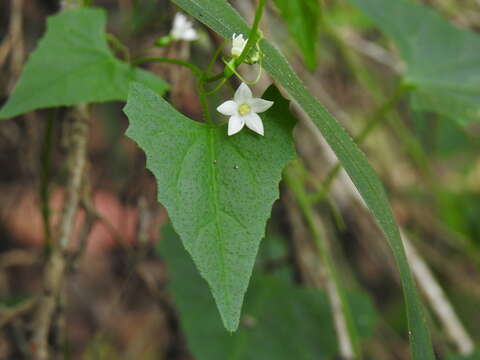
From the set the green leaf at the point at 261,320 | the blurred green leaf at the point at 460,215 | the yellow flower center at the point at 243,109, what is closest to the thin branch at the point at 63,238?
the green leaf at the point at 261,320

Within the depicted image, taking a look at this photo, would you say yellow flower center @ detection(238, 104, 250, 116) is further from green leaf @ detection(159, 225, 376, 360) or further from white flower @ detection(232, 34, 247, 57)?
green leaf @ detection(159, 225, 376, 360)

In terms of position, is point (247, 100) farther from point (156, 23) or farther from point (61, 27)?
point (156, 23)

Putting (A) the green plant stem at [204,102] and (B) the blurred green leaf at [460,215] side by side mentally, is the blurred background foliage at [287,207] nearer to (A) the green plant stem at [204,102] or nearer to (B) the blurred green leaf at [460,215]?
(B) the blurred green leaf at [460,215]

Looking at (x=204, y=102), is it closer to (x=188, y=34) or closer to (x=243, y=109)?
(x=243, y=109)

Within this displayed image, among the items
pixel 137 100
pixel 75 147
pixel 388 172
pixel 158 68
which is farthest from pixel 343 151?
pixel 388 172

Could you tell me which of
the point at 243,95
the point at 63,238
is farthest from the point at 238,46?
the point at 63,238

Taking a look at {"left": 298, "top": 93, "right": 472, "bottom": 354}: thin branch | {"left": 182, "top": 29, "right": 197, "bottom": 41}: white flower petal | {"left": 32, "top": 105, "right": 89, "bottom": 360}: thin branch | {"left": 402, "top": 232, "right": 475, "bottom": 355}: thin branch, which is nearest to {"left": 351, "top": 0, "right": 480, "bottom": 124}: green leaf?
{"left": 298, "top": 93, "right": 472, "bottom": 354}: thin branch

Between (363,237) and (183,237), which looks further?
(363,237)
